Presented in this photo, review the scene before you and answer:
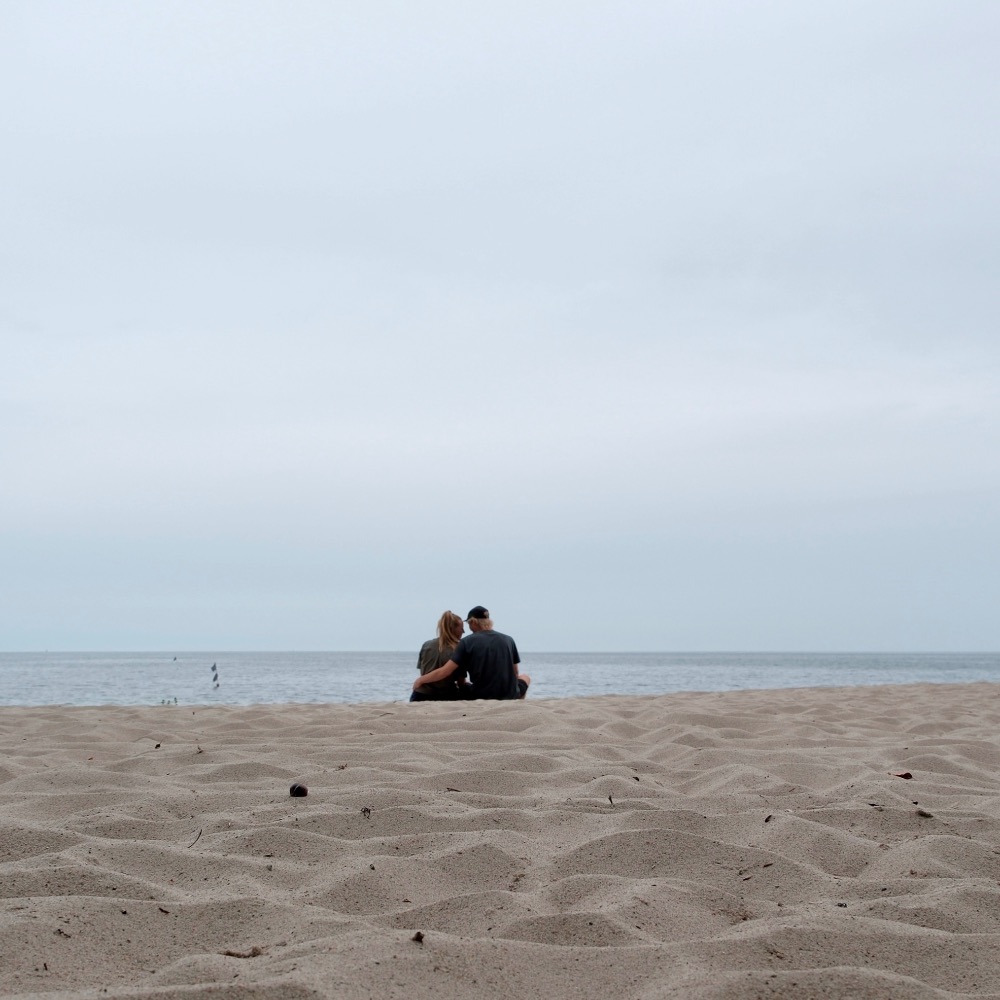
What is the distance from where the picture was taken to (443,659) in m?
8.51

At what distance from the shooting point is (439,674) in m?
7.80

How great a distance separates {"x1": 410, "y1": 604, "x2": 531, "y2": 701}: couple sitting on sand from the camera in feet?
25.1

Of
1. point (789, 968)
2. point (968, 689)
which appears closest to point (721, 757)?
point (789, 968)

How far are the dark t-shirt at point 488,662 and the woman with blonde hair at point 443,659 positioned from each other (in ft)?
0.88

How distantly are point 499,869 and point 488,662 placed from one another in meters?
5.17

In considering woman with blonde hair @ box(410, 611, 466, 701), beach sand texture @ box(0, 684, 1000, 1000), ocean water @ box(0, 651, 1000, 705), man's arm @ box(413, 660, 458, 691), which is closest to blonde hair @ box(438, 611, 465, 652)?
woman with blonde hair @ box(410, 611, 466, 701)

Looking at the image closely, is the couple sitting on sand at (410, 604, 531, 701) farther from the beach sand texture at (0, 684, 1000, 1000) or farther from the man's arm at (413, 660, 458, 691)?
the beach sand texture at (0, 684, 1000, 1000)

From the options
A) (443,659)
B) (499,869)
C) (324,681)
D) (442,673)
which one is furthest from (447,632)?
(324,681)

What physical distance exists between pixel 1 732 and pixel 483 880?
403 cm

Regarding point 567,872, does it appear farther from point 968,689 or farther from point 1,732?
point 968,689

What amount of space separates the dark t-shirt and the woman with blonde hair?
0.88 ft

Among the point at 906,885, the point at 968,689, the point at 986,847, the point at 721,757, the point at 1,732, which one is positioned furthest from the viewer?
the point at 968,689

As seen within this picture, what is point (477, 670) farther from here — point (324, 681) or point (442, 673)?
point (324, 681)

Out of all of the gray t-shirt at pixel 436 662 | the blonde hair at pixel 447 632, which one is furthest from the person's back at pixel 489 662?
the blonde hair at pixel 447 632
